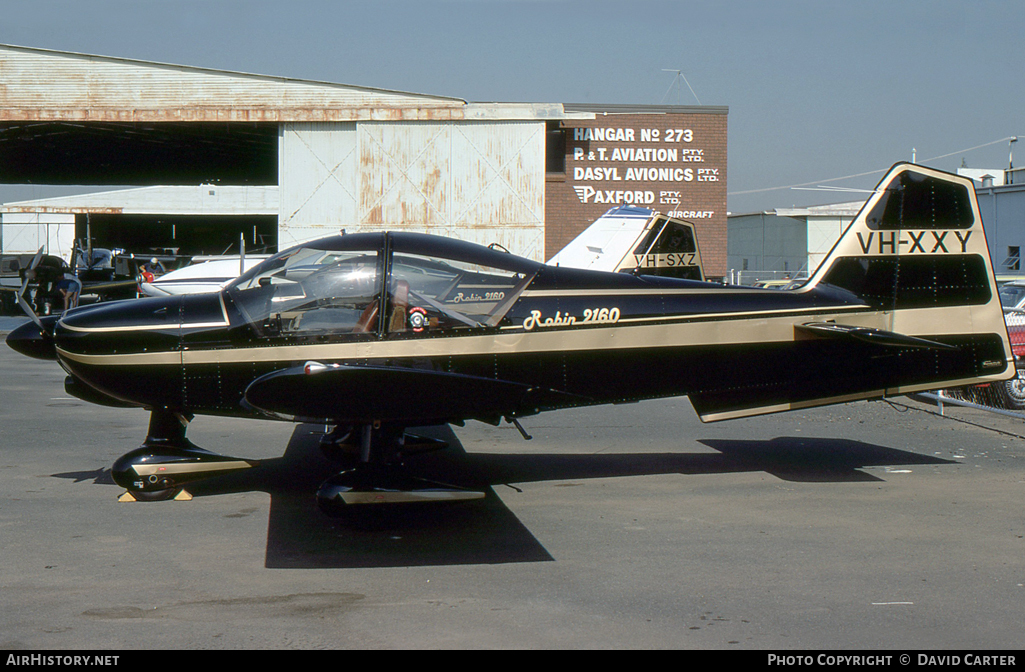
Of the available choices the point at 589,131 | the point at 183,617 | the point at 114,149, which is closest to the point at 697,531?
the point at 183,617

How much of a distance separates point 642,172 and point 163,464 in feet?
75.1

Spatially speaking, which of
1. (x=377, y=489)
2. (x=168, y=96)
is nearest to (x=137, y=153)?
(x=168, y=96)

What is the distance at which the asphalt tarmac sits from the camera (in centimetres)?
396

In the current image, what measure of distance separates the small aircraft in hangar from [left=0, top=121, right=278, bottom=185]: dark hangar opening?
1838 cm

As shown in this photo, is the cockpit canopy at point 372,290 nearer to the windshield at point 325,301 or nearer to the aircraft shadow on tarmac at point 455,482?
the windshield at point 325,301

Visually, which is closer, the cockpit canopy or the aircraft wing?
the aircraft wing

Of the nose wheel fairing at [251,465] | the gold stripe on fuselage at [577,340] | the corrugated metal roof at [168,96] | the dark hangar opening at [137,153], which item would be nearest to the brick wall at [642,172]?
the corrugated metal roof at [168,96]

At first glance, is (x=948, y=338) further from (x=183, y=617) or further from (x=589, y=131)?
(x=589, y=131)

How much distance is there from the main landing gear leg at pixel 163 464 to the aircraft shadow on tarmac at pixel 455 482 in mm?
456

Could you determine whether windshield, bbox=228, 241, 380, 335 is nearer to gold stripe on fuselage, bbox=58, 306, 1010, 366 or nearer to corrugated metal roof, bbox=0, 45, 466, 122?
gold stripe on fuselage, bbox=58, 306, 1010, 366

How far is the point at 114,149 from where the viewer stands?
32156 mm

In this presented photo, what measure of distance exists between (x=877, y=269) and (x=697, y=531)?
2.84 m

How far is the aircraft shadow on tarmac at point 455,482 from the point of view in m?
5.20

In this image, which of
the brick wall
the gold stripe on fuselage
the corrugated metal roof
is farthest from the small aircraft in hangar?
the brick wall
